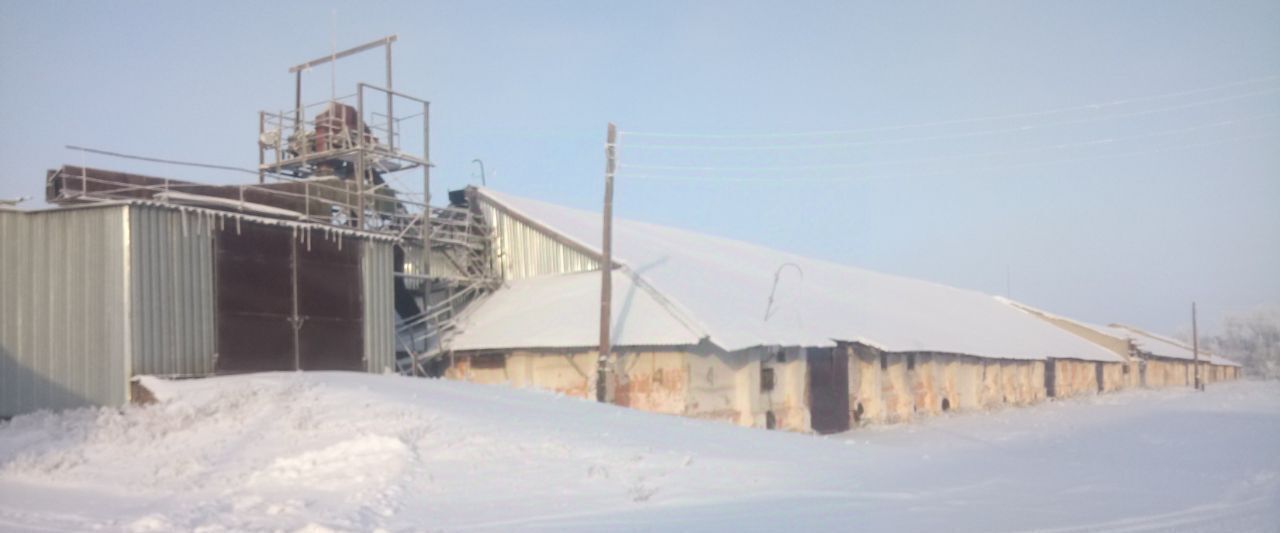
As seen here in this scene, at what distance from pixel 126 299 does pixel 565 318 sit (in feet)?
37.8

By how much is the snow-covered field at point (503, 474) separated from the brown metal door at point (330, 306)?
2901 millimetres

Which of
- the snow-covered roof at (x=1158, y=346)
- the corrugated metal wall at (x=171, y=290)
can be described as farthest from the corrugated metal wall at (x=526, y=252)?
the snow-covered roof at (x=1158, y=346)

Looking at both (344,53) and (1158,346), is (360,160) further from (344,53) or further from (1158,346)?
(1158,346)

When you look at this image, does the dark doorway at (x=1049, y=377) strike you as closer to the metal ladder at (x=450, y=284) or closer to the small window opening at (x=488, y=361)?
the metal ladder at (x=450, y=284)

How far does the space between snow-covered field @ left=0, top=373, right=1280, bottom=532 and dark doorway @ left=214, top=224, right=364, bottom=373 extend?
213 centimetres

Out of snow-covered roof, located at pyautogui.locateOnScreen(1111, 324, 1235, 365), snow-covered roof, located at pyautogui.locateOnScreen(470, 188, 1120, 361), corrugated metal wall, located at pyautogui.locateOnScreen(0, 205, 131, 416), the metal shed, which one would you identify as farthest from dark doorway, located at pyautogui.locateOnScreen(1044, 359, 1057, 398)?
corrugated metal wall, located at pyautogui.locateOnScreen(0, 205, 131, 416)

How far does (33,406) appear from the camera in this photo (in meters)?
17.8

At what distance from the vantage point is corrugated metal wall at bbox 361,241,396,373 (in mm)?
23438

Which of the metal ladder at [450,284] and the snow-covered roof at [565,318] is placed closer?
the snow-covered roof at [565,318]

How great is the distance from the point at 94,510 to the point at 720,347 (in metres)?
16.3

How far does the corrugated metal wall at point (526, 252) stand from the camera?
3044 centimetres

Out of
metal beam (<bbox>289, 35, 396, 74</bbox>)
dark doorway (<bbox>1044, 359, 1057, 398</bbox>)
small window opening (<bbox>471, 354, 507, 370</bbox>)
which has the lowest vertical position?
dark doorway (<bbox>1044, 359, 1057, 398</bbox>)

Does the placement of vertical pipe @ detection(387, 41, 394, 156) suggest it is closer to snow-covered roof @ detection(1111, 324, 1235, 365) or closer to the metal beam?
the metal beam

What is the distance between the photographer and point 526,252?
103ft
